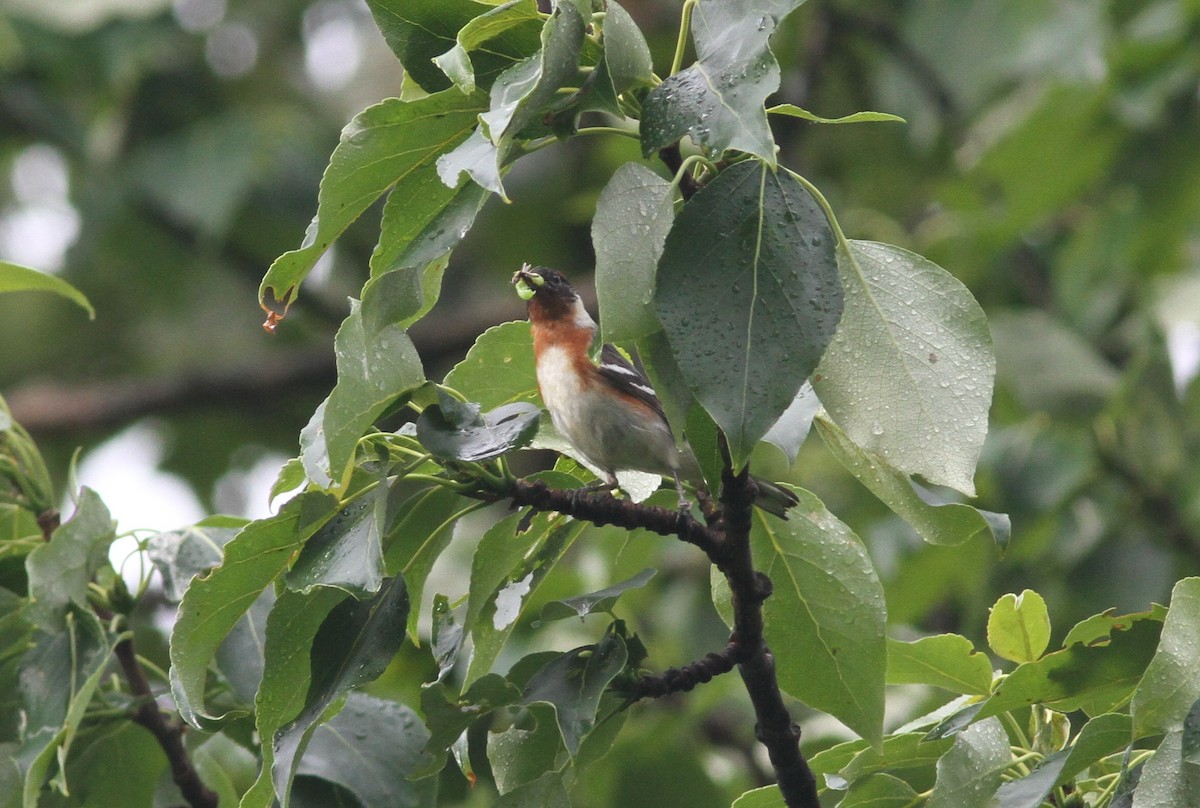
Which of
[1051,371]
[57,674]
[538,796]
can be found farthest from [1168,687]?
[1051,371]

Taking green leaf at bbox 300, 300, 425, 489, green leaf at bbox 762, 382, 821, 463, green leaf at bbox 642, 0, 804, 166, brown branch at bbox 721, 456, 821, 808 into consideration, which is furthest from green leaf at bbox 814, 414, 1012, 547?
Result: green leaf at bbox 300, 300, 425, 489

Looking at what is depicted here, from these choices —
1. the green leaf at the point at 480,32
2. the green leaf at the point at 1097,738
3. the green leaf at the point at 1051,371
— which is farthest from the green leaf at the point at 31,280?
the green leaf at the point at 1051,371

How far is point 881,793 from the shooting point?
2.23 metres

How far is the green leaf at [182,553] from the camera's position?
256 cm

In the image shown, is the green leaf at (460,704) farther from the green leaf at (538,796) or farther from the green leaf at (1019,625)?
the green leaf at (1019,625)

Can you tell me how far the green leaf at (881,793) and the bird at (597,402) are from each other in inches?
17.8

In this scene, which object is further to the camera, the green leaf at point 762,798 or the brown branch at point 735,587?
the green leaf at point 762,798

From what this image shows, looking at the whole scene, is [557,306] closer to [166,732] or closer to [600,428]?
[600,428]

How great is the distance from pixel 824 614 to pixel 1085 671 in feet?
1.33

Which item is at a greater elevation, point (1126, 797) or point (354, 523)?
point (354, 523)

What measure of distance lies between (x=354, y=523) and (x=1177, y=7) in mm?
5275

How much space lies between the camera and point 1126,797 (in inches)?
75.5

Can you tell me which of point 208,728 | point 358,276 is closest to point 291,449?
point 358,276

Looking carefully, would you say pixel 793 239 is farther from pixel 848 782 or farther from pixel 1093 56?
pixel 1093 56
